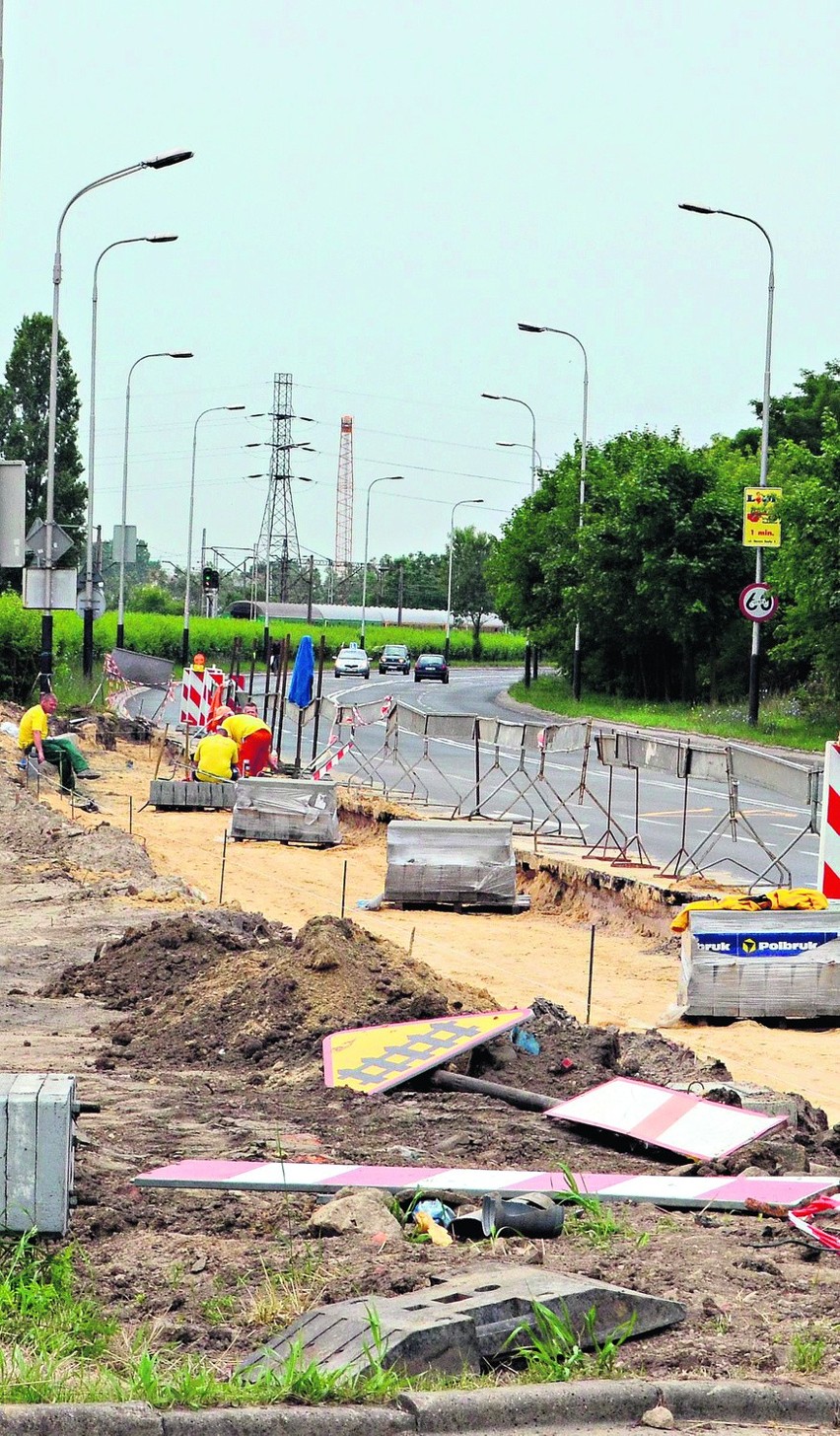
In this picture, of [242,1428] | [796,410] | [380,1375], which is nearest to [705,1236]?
[380,1375]

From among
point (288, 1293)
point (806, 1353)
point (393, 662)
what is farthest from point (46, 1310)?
point (393, 662)

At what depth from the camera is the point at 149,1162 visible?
674cm

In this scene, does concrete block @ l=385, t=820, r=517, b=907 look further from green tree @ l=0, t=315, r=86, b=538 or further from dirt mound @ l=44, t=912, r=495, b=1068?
green tree @ l=0, t=315, r=86, b=538

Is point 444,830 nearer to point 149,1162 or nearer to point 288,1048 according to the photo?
point 288,1048

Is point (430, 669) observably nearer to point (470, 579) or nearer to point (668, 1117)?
point (470, 579)

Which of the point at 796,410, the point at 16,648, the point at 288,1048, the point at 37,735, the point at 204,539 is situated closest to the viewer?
the point at 288,1048

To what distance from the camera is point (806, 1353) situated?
4684mm

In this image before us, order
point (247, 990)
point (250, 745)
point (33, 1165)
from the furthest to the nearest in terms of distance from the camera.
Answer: point (250, 745) < point (247, 990) < point (33, 1165)

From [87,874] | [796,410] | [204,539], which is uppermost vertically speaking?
[796,410]

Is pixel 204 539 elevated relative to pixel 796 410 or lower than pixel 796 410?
lower

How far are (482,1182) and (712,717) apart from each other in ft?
124

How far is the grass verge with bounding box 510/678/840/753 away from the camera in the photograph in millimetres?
36562

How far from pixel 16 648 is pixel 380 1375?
117 feet

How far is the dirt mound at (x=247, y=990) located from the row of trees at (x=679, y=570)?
2509cm
